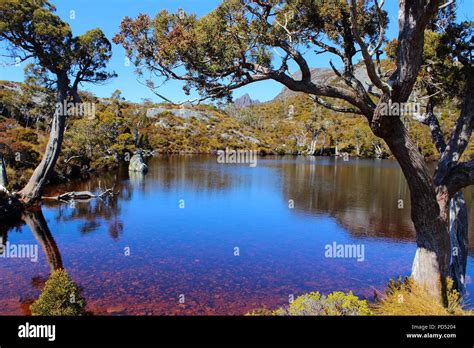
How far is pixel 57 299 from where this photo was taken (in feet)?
22.6

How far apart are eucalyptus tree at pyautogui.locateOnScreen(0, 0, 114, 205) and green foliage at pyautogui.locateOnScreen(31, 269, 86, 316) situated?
14.6 m

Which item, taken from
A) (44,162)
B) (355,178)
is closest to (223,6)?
(44,162)

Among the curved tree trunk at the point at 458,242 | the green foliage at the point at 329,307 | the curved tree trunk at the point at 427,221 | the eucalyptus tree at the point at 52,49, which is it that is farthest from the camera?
the eucalyptus tree at the point at 52,49

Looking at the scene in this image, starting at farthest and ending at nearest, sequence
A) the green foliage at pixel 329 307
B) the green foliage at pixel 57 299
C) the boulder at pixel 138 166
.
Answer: the boulder at pixel 138 166
the green foliage at pixel 57 299
the green foliage at pixel 329 307

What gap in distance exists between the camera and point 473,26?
797 centimetres

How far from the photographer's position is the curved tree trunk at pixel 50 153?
63.4 feet

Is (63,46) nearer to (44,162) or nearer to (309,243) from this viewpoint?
(44,162)

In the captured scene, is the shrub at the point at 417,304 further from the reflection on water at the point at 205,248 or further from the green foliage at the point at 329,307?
the reflection on water at the point at 205,248

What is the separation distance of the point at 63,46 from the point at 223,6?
15126 mm

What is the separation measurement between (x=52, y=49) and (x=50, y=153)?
5.49 metres

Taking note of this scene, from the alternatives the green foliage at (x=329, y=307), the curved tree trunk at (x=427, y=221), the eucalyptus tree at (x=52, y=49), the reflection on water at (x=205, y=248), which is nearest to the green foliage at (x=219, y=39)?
the curved tree trunk at (x=427, y=221)

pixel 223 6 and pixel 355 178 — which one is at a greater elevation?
pixel 223 6

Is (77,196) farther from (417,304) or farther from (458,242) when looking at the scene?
(417,304)

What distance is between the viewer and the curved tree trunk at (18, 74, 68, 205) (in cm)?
1931
